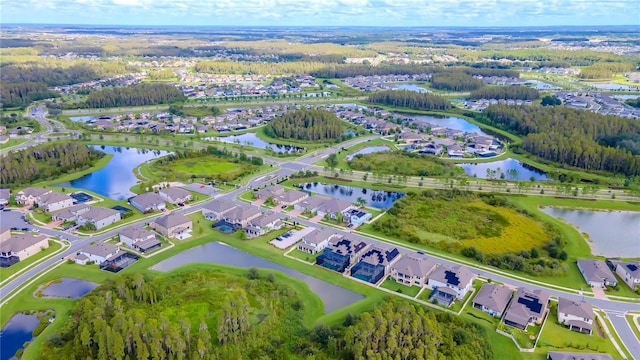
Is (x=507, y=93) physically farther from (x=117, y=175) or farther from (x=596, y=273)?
(x=117, y=175)

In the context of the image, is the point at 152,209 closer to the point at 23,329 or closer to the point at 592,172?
the point at 23,329

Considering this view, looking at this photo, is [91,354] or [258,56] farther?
[258,56]

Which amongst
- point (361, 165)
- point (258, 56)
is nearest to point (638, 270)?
point (361, 165)

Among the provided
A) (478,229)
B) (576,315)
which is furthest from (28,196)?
(576,315)

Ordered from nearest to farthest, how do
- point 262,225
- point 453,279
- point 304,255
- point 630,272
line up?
point 453,279 → point 630,272 → point 304,255 → point 262,225

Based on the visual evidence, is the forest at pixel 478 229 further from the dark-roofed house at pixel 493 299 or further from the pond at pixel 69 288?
the pond at pixel 69 288

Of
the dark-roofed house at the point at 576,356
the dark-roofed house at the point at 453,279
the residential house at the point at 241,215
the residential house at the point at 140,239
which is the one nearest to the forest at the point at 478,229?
the dark-roofed house at the point at 453,279
